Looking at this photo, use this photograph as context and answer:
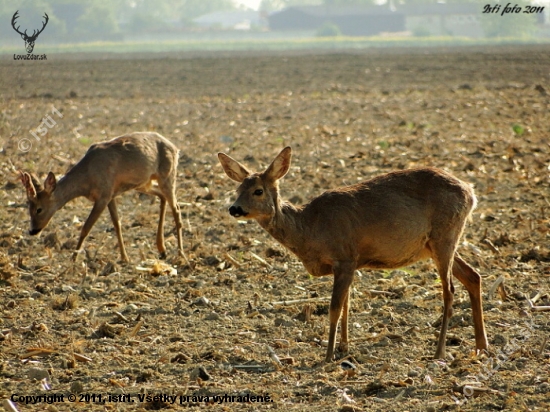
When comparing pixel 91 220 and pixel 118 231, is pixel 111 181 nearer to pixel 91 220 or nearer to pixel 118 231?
pixel 91 220

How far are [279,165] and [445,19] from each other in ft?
423

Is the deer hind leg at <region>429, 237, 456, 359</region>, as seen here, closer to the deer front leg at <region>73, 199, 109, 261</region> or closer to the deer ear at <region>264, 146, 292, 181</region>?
the deer ear at <region>264, 146, 292, 181</region>

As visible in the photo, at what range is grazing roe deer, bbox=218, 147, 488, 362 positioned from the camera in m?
8.56

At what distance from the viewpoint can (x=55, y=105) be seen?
1304 inches

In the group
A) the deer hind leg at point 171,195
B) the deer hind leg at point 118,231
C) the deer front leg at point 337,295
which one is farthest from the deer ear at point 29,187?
the deer front leg at point 337,295

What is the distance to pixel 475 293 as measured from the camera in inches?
344

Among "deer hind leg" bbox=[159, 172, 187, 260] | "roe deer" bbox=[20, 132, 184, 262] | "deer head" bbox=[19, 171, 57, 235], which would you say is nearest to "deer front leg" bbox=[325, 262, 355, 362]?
"roe deer" bbox=[20, 132, 184, 262]

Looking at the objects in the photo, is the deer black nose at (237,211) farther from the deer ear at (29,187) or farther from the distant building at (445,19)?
the distant building at (445,19)

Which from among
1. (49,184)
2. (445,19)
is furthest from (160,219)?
(445,19)

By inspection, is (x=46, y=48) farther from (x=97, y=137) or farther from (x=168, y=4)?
(x=168, y=4)

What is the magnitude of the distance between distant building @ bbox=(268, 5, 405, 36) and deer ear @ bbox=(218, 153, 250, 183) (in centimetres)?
12248

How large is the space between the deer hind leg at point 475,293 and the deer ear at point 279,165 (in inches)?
77.4

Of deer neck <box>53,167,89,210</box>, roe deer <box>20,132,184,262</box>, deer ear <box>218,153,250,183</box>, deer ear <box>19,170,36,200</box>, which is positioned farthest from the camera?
deer neck <box>53,167,89,210</box>

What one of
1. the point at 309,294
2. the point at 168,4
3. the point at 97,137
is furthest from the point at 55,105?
the point at 168,4
